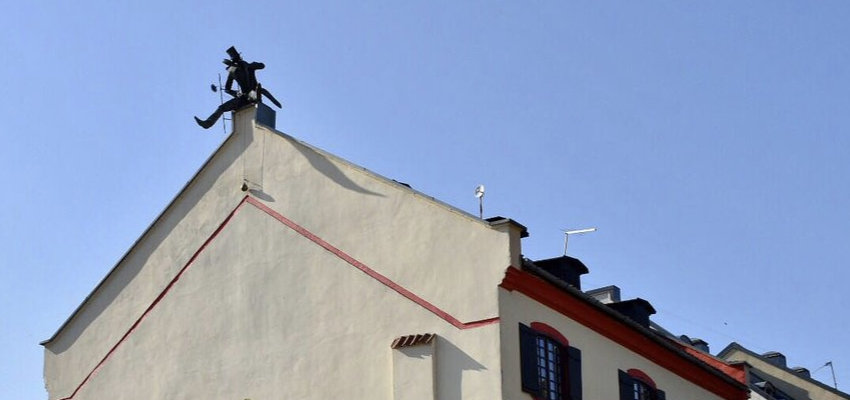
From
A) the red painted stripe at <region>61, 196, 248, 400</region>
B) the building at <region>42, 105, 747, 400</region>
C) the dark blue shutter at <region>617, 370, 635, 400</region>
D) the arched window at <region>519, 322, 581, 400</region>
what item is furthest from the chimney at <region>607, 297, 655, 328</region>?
the red painted stripe at <region>61, 196, 248, 400</region>

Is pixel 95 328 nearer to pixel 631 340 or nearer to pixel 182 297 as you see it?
pixel 182 297

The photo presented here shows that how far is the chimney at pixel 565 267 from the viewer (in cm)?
3478

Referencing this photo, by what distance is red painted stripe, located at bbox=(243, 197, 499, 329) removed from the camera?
93.1 feet

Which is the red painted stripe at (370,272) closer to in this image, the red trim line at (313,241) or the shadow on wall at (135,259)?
the red trim line at (313,241)

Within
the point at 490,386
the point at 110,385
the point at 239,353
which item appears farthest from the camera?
the point at 110,385

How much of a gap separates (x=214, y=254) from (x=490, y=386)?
8.80m

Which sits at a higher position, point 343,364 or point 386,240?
point 386,240

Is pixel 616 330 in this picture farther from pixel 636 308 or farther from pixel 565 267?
pixel 636 308

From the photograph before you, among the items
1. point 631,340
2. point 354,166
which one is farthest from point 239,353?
point 631,340

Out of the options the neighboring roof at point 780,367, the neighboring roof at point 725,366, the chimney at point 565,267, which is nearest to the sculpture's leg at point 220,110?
the chimney at point 565,267

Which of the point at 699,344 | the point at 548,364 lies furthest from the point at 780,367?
the point at 548,364

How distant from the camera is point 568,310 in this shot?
1207 inches

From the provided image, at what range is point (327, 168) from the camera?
3162 centimetres

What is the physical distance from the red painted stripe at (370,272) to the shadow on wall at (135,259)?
5.32 ft
